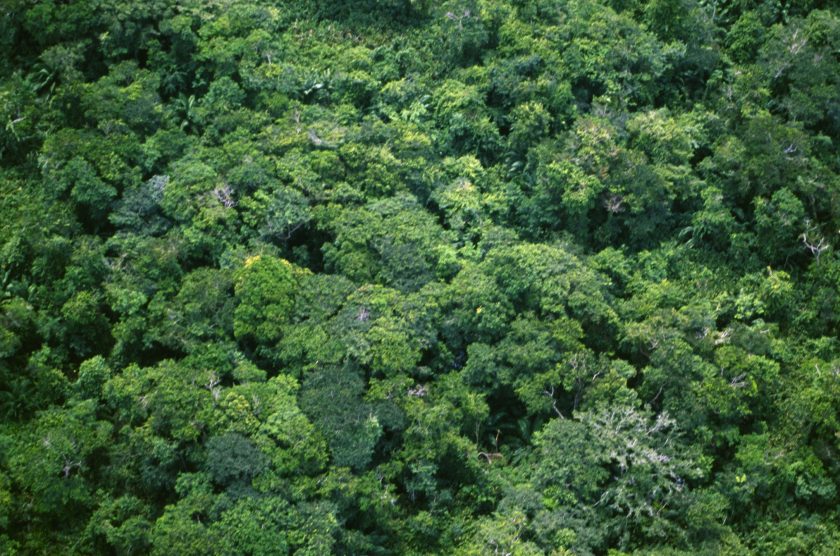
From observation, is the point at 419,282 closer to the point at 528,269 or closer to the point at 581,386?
the point at 528,269

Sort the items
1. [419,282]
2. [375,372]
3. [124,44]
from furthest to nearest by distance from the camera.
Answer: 1. [124,44]
2. [419,282]
3. [375,372]

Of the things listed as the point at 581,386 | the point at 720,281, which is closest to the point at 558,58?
the point at 720,281

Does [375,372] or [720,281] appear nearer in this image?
[375,372]

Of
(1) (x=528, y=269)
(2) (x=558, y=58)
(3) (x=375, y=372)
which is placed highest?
(2) (x=558, y=58)

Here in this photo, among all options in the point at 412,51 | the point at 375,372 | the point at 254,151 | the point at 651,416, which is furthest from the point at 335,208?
the point at 651,416

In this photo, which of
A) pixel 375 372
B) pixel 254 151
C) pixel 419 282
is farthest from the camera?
pixel 254 151

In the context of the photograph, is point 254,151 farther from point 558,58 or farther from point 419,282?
point 558,58

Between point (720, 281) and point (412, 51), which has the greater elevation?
point (412, 51)
